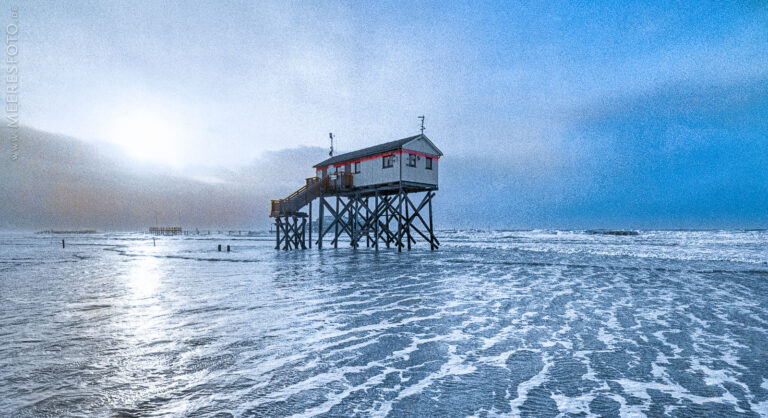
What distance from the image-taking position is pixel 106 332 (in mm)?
6629

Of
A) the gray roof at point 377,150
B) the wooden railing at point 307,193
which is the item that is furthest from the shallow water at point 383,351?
the wooden railing at point 307,193

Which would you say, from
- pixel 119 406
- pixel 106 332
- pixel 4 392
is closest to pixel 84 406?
pixel 119 406

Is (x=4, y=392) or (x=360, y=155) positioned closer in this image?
(x=4, y=392)

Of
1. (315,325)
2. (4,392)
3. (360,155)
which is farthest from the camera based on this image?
(360,155)

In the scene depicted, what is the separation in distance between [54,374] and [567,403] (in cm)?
616

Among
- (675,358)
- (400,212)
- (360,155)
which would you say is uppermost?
(360,155)

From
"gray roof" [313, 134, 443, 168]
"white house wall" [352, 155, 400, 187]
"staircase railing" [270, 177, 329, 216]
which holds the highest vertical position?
"gray roof" [313, 134, 443, 168]

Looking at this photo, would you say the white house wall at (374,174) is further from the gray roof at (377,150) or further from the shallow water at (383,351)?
the shallow water at (383,351)

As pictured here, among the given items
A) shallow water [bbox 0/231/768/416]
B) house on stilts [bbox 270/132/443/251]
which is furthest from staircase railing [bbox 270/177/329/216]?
shallow water [bbox 0/231/768/416]

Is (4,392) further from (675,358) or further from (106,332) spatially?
(675,358)

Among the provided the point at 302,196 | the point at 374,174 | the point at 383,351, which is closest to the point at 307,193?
the point at 302,196

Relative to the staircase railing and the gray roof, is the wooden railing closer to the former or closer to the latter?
the staircase railing

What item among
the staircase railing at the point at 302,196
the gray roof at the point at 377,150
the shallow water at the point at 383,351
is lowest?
the shallow water at the point at 383,351

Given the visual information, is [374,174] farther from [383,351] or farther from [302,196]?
[383,351]
